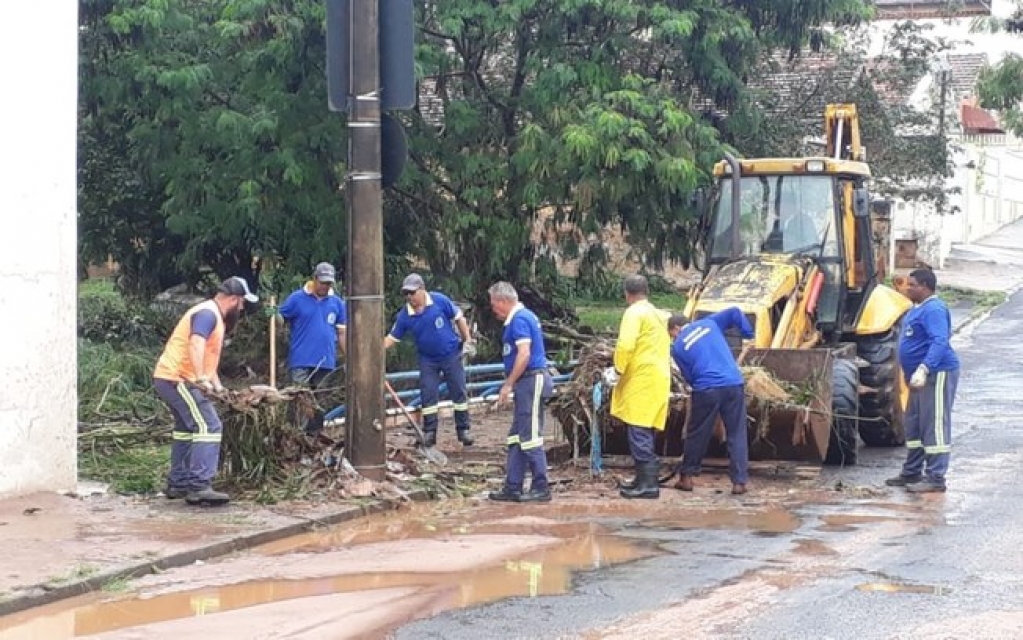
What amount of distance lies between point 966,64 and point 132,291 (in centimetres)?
3319

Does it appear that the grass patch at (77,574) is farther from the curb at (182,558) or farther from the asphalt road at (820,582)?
the asphalt road at (820,582)

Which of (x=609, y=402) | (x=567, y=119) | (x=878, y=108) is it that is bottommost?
(x=609, y=402)

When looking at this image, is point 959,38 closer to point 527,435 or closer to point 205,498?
point 527,435

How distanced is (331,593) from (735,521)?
11.5 ft

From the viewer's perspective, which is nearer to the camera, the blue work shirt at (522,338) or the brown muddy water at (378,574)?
the brown muddy water at (378,574)

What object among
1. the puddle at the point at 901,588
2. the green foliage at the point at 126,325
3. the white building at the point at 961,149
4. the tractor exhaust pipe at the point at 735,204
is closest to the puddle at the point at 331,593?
the puddle at the point at 901,588

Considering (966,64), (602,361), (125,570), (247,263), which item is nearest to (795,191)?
(602,361)

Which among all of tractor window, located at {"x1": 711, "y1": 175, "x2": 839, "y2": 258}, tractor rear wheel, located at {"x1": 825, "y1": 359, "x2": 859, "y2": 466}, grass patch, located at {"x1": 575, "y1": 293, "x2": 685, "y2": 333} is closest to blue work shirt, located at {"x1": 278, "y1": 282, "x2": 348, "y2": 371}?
tractor window, located at {"x1": 711, "y1": 175, "x2": 839, "y2": 258}

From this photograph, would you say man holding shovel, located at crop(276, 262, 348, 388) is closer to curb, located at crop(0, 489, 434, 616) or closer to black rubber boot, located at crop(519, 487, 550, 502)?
curb, located at crop(0, 489, 434, 616)

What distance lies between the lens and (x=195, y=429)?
1062 cm

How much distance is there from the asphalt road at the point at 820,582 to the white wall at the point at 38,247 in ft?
13.7

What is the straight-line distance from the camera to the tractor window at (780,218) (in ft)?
48.9

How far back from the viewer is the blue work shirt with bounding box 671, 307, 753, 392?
38.5 feet

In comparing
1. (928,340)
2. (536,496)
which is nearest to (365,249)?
(536,496)
